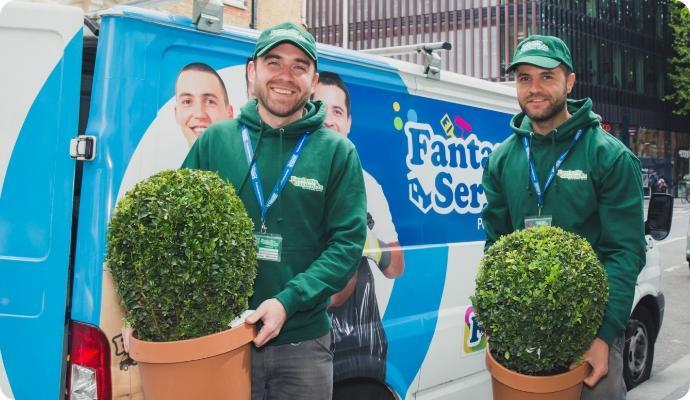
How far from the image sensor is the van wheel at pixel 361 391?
326 cm

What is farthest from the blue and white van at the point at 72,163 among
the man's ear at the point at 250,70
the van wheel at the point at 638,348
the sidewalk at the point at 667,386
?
the sidewalk at the point at 667,386

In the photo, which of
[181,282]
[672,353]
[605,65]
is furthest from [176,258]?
[605,65]

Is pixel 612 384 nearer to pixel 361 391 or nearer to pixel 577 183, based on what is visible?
pixel 577 183

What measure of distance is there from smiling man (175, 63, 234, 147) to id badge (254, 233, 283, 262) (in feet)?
1.77

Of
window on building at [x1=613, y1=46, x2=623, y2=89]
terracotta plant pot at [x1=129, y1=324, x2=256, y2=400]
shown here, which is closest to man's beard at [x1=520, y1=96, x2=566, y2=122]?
terracotta plant pot at [x1=129, y1=324, x2=256, y2=400]

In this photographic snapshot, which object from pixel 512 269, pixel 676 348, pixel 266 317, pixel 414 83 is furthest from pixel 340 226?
pixel 676 348

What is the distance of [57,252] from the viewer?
8.35 ft

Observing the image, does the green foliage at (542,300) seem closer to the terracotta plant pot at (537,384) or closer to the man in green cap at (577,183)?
the terracotta plant pot at (537,384)

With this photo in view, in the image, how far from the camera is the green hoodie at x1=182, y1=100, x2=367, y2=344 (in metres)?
2.51

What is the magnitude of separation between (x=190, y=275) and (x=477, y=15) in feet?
167

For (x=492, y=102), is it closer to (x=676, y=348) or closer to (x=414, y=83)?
(x=414, y=83)

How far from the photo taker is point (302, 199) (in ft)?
8.29

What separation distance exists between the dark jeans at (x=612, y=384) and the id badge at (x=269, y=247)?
1215 mm

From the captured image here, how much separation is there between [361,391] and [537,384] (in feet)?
4.03
